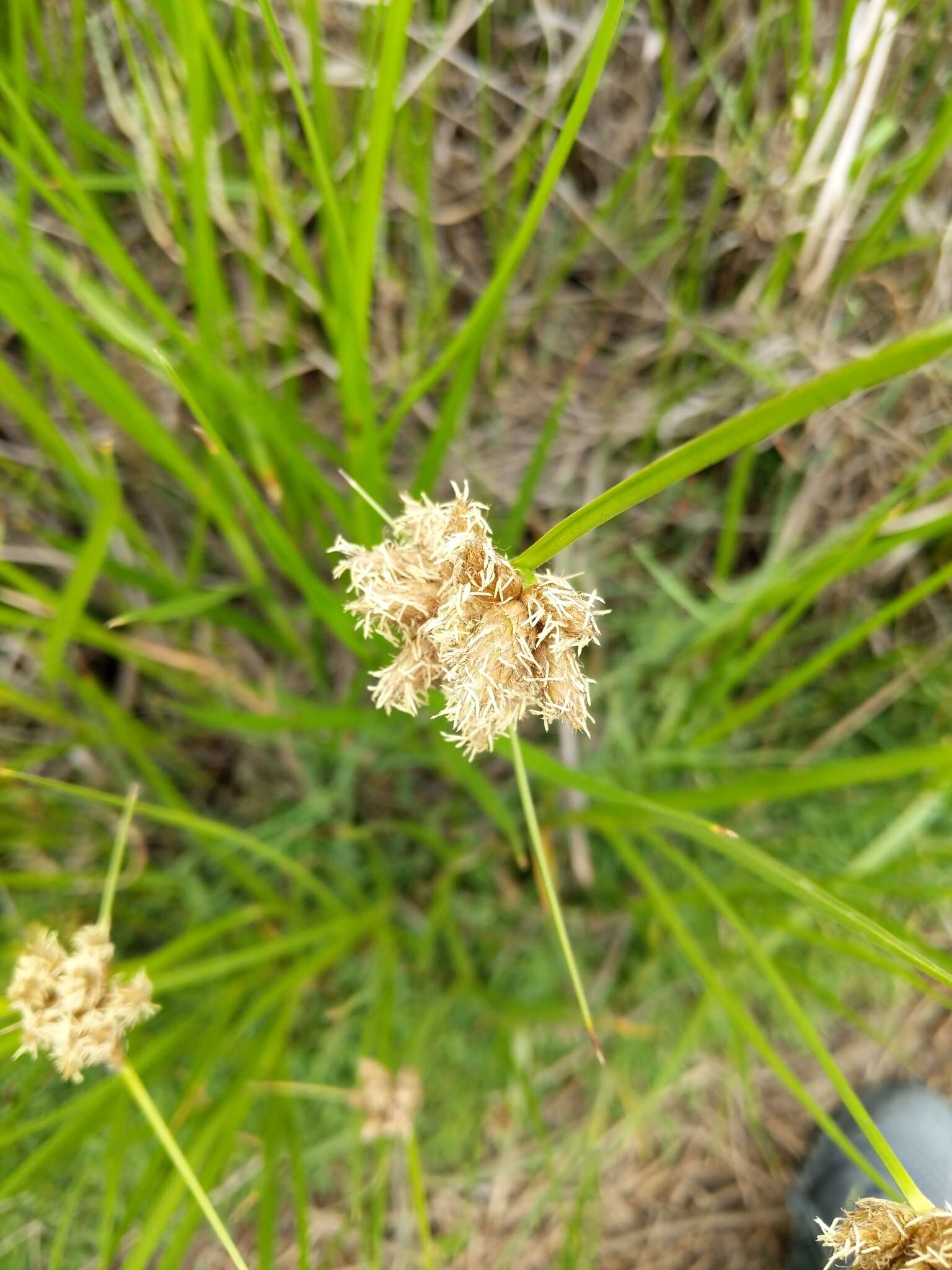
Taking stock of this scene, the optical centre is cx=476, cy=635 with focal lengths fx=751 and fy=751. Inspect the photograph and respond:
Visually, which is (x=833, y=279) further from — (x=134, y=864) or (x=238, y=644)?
(x=134, y=864)

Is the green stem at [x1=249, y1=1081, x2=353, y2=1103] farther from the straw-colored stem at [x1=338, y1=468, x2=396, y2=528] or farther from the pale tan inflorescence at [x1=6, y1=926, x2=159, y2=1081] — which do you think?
the straw-colored stem at [x1=338, y1=468, x2=396, y2=528]

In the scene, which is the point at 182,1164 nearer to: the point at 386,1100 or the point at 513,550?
the point at 386,1100

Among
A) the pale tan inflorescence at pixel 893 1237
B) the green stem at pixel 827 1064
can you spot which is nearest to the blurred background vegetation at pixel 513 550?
the green stem at pixel 827 1064

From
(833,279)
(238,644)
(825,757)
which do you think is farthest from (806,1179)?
(833,279)

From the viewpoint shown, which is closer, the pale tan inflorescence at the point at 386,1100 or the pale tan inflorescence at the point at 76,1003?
the pale tan inflorescence at the point at 76,1003

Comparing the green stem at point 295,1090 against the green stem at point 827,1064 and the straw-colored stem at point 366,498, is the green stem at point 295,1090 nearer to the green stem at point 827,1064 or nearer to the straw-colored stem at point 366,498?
the green stem at point 827,1064
